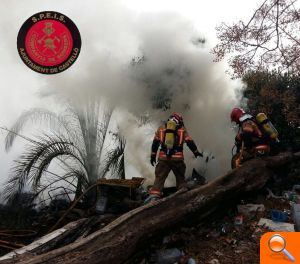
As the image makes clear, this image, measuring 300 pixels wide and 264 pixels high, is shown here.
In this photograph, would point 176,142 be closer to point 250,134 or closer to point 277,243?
point 250,134

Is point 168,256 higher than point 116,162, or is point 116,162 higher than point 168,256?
point 116,162

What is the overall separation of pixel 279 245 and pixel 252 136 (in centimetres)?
615

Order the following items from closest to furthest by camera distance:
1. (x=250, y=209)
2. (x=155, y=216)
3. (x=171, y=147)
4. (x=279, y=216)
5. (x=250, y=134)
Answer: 1. (x=155, y=216)
2. (x=279, y=216)
3. (x=250, y=209)
4. (x=250, y=134)
5. (x=171, y=147)

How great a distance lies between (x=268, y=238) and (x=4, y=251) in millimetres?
6009

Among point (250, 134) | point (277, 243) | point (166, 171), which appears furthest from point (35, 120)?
point (277, 243)

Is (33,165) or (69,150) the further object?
(69,150)

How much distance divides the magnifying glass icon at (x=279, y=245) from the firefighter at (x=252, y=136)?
233 inches

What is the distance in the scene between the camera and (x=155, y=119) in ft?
43.2

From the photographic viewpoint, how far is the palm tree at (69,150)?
Answer: 8.50 meters

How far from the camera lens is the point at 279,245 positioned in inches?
73.9

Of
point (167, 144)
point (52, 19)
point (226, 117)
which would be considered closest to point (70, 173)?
point (167, 144)

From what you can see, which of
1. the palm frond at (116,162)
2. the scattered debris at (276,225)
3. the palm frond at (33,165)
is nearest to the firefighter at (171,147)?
the palm frond at (116,162)

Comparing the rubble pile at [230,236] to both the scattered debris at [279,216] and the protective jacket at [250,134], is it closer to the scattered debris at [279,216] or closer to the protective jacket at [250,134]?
the scattered debris at [279,216]

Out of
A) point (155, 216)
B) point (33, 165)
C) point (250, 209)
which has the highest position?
point (33, 165)
